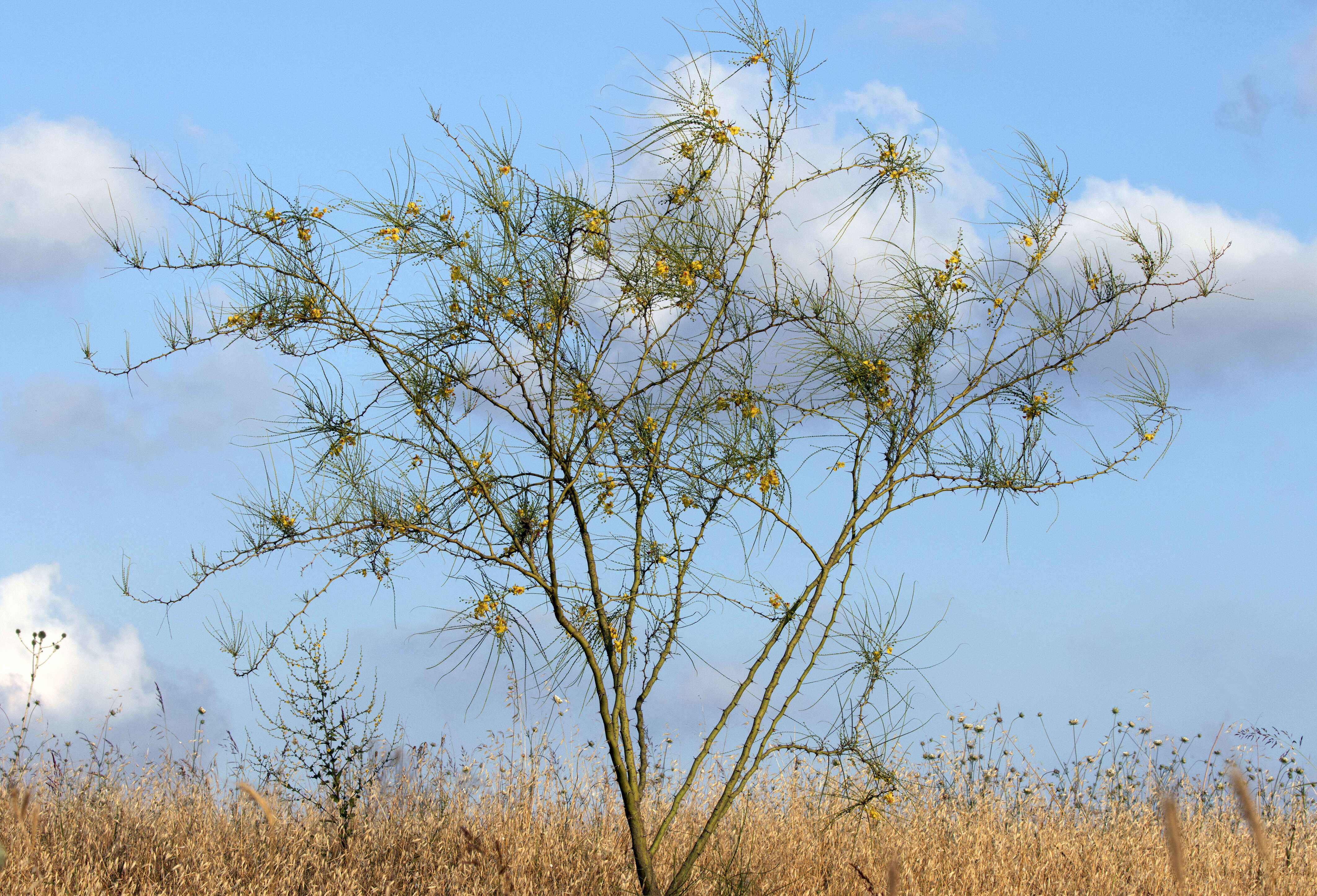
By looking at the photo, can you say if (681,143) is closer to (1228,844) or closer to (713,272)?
(713,272)

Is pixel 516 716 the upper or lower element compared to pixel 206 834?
upper

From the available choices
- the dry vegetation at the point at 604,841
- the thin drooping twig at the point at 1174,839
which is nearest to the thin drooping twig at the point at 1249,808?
the thin drooping twig at the point at 1174,839

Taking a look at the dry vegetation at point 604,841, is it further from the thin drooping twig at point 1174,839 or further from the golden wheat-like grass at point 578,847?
the thin drooping twig at point 1174,839

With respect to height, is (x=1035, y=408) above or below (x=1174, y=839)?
above

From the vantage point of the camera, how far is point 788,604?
3914 millimetres

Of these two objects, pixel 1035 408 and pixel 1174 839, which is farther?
pixel 1035 408

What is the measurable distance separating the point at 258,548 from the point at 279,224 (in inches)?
49.3

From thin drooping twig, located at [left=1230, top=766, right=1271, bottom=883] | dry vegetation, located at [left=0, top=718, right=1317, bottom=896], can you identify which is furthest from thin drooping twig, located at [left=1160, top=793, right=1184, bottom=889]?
dry vegetation, located at [left=0, top=718, right=1317, bottom=896]

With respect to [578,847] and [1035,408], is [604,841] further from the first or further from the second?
[1035,408]

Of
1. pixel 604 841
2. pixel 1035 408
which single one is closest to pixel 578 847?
pixel 604 841

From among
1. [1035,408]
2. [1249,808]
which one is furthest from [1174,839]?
[1035,408]

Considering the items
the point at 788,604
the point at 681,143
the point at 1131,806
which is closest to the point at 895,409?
the point at 788,604

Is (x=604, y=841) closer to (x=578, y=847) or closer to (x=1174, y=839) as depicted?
(x=578, y=847)

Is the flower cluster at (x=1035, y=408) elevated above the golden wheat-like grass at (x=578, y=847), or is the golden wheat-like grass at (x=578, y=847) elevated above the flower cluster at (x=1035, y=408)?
the flower cluster at (x=1035, y=408)
